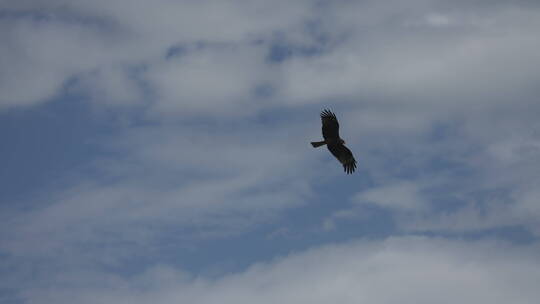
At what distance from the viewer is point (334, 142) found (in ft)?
202

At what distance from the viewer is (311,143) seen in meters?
61.3

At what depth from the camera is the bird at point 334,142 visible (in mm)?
60094

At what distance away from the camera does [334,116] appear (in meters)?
60.0

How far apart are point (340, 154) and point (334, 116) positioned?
12.2 feet

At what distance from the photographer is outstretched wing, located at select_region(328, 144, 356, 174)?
6219 centimetres

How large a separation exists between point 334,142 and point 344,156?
75.9 inches

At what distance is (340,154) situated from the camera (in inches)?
2478

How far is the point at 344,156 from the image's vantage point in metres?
63.2

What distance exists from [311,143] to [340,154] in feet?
8.52

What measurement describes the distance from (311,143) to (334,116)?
242 cm

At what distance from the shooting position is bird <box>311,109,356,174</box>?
197ft

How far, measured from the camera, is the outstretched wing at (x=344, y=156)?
204 ft
